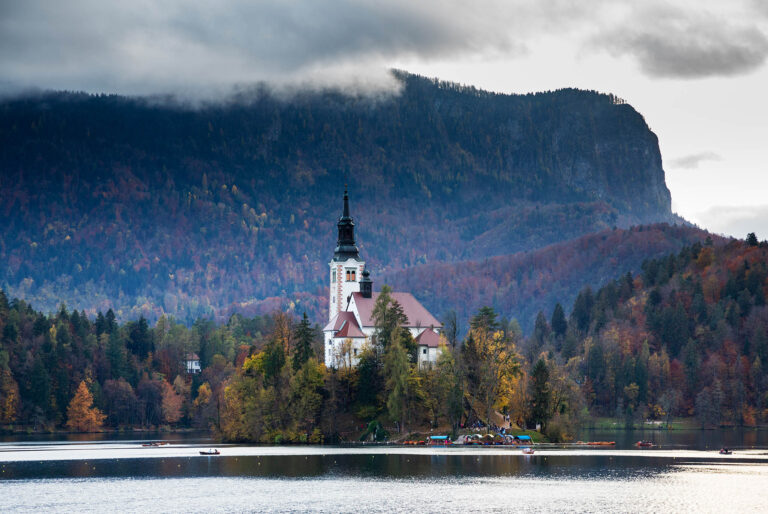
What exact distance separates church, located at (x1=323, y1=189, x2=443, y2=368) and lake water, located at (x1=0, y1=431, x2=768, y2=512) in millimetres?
23849

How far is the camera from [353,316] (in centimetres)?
18350

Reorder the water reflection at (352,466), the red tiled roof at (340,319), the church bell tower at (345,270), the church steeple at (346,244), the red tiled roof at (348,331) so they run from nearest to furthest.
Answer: the water reflection at (352,466) < the red tiled roof at (348,331) < the red tiled roof at (340,319) < the church bell tower at (345,270) < the church steeple at (346,244)

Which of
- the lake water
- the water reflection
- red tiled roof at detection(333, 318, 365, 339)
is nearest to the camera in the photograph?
the lake water

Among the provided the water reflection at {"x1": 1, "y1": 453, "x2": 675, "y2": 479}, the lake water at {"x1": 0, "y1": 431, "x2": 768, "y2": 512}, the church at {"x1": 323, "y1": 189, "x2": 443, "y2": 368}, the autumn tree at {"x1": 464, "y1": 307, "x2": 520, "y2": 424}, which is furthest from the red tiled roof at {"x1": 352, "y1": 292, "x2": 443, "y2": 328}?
the water reflection at {"x1": 1, "y1": 453, "x2": 675, "y2": 479}

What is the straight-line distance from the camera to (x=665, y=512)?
295ft

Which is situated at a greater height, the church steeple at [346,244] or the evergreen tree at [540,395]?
the church steeple at [346,244]

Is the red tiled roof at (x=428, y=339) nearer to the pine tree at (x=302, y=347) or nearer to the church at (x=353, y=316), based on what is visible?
the church at (x=353, y=316)

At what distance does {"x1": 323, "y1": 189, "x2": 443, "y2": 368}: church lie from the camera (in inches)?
7023

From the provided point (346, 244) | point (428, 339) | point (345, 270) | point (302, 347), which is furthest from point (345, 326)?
point (346, 244)

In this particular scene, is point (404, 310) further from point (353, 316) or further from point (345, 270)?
point (345, 270)

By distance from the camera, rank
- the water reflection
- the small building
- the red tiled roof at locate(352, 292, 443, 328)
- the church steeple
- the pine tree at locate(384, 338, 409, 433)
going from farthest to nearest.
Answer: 1. the church steeple
2. the red tiled roof at locate(352, 292, 443, 328)
3. the small building
4. the pine tree at locate(384, 338, 409, 433)
5. the water reflection

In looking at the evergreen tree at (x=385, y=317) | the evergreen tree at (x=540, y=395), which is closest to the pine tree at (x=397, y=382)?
the evergreen tree at (x=385, y=317)

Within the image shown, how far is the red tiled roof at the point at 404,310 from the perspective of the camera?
18138 centimetres

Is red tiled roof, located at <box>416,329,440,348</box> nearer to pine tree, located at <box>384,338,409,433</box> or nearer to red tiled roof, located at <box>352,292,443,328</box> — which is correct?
red tiled roof, located at <box>352,292,443,328</box>
